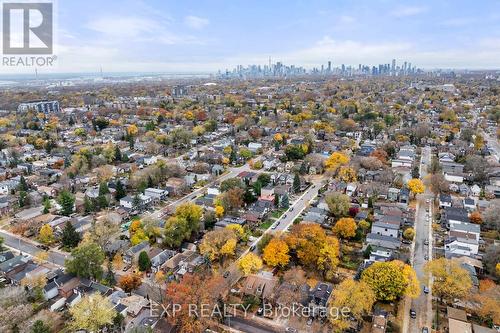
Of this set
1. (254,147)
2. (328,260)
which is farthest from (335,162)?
(328,260)

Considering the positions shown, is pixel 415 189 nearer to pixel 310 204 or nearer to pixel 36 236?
pixel 310 204

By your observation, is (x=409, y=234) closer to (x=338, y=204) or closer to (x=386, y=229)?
(x=386, y=229)

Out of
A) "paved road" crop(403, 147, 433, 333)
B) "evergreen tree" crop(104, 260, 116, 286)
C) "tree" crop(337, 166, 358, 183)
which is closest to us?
"paved road" crop(403, 147, 433, 333)

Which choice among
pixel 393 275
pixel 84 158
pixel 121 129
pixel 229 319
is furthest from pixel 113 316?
pixel 121 129

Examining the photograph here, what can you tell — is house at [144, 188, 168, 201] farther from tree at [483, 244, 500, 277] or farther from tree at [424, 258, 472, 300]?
tree at [483, 244, 500, 277]

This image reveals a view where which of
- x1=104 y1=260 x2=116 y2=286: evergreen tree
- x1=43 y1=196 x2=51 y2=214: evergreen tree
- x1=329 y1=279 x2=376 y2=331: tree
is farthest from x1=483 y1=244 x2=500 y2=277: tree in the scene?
x1=43 y1=196 x2=51 y2=214: evergreen tree

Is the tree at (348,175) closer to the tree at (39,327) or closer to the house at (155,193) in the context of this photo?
the house at (155,193)
